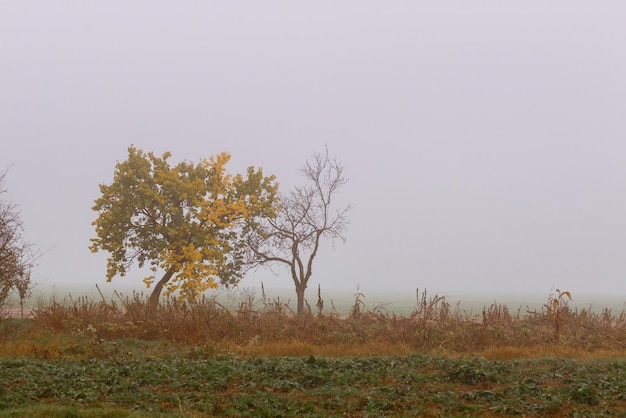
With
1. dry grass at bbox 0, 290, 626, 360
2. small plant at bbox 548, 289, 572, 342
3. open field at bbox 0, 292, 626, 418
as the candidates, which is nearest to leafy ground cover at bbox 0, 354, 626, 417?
open field at bbox 0, 292, 626, 418

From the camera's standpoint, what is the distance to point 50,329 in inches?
851

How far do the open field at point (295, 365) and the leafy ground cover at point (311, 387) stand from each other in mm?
35

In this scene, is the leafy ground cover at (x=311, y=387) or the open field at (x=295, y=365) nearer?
the leafy ground cover at (x=311, y=387)

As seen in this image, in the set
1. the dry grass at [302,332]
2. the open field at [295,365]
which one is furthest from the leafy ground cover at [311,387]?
the dry grass at [302,332]

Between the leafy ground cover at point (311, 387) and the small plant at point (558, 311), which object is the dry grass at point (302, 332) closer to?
the small plant at point (558, 311)

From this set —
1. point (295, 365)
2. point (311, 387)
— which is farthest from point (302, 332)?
point (311, 387)

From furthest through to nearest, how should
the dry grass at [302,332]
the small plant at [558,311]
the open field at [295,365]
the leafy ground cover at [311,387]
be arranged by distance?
the small plant at [558,311] → the dry grass at [302,332] → the open field at [295,365] → the leafy ground cover at [311,387]

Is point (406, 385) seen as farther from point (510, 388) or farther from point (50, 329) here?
point (50, 329)

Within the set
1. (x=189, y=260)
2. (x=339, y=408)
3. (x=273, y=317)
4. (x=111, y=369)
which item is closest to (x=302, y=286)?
(x=189, y=260)

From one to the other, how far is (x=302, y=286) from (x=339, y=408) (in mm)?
26445

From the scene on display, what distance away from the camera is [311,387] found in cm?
1214

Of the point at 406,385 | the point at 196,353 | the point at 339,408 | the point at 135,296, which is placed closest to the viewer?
the point at 339,408

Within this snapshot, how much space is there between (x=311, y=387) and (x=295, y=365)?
1454 millimetres

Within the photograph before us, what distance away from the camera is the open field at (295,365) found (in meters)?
10.6
